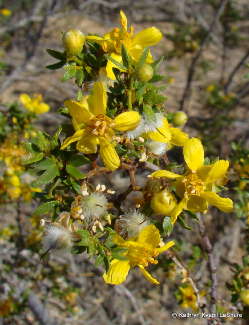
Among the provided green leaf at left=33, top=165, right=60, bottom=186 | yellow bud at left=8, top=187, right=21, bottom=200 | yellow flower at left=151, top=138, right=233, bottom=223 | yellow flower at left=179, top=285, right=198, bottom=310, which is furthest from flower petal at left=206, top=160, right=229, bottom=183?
yellow bud at left=8, top=187, right=21, bottom=200

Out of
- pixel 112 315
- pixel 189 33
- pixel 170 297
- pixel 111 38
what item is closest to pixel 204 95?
pixel 189 33

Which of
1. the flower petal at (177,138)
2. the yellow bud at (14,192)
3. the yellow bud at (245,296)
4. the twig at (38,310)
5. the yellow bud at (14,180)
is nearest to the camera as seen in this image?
the flower petal at (177,138)

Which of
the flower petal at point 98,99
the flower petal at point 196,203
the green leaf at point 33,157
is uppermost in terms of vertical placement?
the flower petal at point 98,99

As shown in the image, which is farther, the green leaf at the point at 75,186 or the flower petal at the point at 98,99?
the green leaf at the point at 75,186

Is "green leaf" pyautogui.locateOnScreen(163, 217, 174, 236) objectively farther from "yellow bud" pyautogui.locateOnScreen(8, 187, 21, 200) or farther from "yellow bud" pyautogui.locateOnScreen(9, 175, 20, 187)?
"yellow bud" pyautogui.locateOnScreen(8, 187, 21, 200)

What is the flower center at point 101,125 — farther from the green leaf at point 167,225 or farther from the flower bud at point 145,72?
the green leaf at point 167,225

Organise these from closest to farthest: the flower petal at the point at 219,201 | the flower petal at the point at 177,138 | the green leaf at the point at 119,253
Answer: the green leaf at the point at 119,253 → the flower petal at the point at 219,201 → the flower petal at the point at 177,138

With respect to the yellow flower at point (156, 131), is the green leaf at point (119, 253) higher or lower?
lower

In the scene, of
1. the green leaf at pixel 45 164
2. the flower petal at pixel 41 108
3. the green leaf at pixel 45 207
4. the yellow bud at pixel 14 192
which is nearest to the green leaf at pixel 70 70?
the green leaf at pixel 45 164
